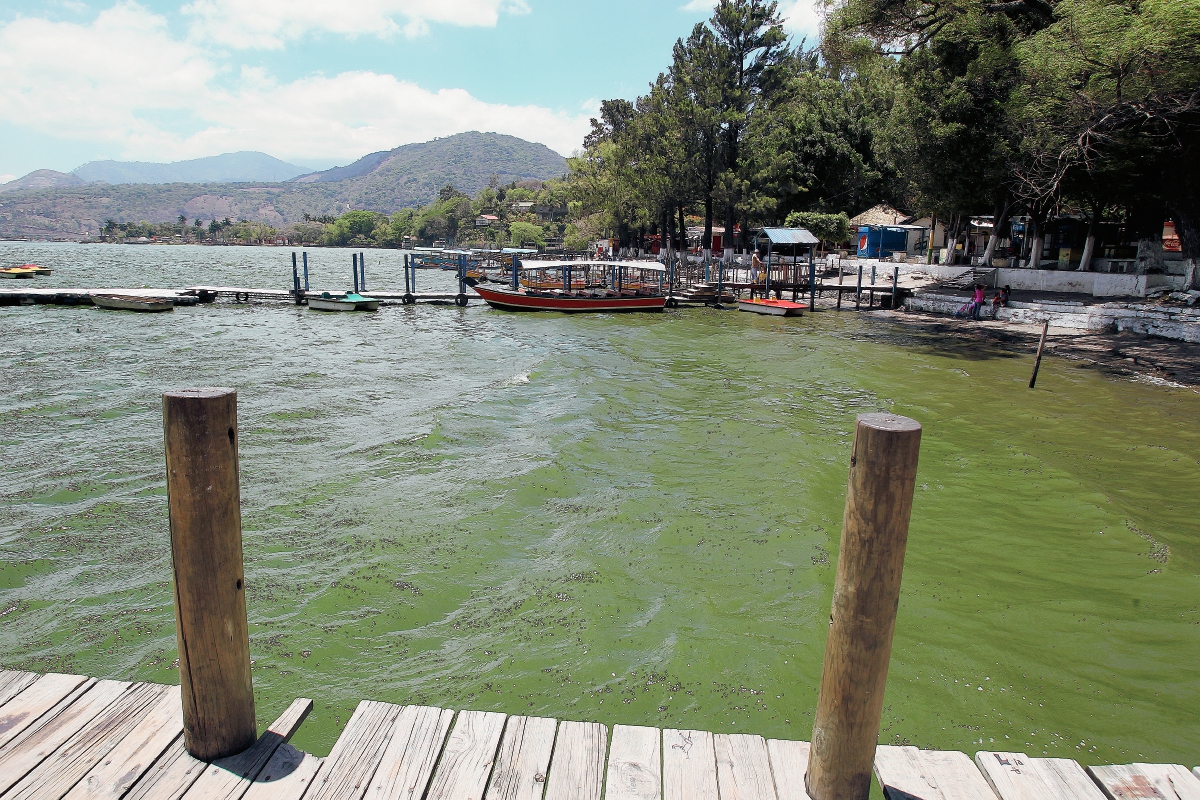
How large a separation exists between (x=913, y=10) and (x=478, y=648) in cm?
2816

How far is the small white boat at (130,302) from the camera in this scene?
1161 inches

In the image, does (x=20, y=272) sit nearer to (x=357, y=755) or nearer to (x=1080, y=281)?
(x=357, y=755)

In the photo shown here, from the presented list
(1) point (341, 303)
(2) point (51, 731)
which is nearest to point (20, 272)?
(1) point (341, 303)

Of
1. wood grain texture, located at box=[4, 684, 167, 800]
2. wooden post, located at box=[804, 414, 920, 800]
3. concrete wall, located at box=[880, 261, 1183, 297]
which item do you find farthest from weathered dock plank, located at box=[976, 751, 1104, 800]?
concrete wall, located at box=[880, 261, 1183, 297]

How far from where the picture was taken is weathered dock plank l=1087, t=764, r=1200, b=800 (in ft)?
9.87

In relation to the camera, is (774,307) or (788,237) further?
(788,237)

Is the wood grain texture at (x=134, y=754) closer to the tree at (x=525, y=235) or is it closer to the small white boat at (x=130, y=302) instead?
the small white boat at (x=130, y=302)

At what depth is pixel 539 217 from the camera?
12706cm

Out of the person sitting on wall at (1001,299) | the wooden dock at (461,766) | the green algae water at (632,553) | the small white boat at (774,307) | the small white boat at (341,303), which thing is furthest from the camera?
the small white boat at (341,303)

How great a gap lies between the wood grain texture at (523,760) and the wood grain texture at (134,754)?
1.46 meters

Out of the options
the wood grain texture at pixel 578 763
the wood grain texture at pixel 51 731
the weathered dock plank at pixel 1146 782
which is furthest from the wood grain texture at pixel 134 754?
the weathered dock plank at pixel 1146 782

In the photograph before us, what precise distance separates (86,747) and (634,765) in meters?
2.40

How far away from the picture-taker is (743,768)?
10.2 feet

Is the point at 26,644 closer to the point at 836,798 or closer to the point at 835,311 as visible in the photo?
→ the point at 836,798
